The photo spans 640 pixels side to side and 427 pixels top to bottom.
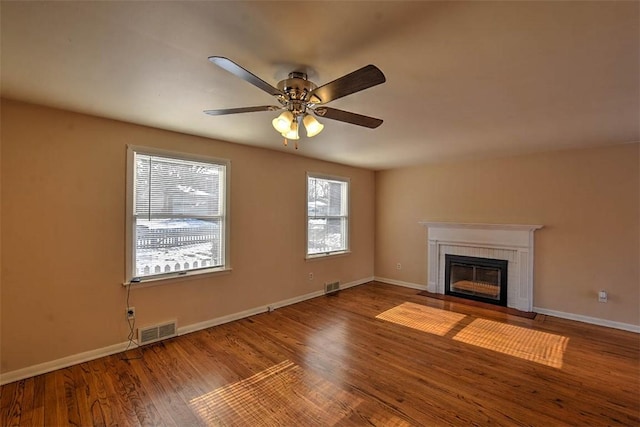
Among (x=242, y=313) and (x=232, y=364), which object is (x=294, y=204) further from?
(x=232, y=364)

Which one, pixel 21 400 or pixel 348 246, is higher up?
pixel 348 246

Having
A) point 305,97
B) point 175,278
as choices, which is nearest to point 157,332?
point 175,278

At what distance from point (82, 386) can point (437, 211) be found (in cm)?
536

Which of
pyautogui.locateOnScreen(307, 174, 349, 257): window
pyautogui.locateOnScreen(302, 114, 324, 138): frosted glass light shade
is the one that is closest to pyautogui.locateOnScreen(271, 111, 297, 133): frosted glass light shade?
pyautogui.locateOnScreen(302, 114, 324, 138): frosted glass light shade

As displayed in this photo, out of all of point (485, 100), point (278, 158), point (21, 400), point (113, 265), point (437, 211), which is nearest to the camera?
point (21, 400)

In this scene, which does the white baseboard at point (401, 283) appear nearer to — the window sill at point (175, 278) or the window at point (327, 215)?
the window at point (327, 215)

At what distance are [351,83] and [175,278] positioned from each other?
3.00 m

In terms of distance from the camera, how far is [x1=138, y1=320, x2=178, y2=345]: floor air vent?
3.18 metres

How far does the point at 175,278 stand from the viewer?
11.2 ft

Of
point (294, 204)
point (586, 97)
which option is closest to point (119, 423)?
point (294, 204)

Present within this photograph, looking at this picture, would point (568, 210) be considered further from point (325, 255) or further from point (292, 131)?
point (292, 131)

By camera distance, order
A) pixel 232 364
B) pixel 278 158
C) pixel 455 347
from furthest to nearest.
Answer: pixel 278 158
pixel 455 347
pixel 232 364

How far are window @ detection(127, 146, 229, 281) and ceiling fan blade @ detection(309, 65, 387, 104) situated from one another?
2.29 m

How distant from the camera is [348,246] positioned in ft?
19.0
